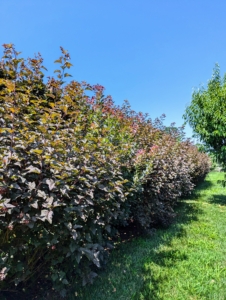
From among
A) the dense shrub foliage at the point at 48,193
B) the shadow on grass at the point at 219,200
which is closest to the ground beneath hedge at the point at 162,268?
the dense shrub foliage at the point at 48,193

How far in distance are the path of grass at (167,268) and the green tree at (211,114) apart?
113 inches

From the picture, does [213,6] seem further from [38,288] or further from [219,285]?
[38,288]

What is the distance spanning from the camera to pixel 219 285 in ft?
6.73

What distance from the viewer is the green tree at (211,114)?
5477 mm

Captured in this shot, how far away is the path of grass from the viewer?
1.88 m

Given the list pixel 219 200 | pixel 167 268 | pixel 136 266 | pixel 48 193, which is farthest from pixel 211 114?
pixel 48 193

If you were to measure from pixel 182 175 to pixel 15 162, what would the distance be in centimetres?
412

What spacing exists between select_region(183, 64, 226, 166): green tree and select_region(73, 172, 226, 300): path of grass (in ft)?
9.39

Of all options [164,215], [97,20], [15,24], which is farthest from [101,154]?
[97,20]

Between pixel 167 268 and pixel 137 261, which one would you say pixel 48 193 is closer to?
pixel 137 261

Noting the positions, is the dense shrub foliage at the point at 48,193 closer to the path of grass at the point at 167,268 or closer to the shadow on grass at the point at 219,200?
the path of grass at the point at 167,268

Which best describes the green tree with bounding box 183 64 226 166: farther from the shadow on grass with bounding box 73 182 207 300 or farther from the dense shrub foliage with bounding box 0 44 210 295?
the dense shrub foliage with bounding box 0 44 210 295

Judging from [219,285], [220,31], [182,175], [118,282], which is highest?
[220,31]

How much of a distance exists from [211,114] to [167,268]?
4568 mm
